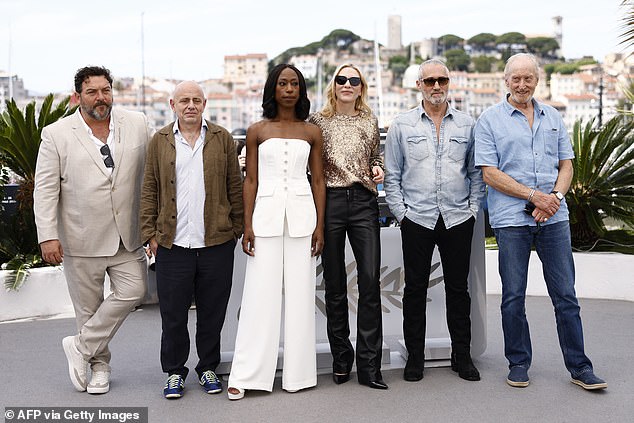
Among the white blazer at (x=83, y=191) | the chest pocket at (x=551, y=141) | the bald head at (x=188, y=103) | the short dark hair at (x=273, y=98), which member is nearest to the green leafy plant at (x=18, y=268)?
the white blazer at (x=83, y=191)

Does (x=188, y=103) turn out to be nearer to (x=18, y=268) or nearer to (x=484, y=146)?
(x=484, y=146)

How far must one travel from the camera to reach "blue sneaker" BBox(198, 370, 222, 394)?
15.9ft

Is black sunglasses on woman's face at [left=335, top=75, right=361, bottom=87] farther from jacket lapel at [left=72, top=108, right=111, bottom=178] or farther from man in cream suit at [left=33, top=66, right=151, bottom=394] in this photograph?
jacket lapel at [left=72, top=108, right=111, bottom=178]

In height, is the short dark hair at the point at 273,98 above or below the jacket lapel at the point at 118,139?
above

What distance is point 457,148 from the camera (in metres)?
4.94

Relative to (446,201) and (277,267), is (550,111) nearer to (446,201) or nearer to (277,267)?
(446,201)

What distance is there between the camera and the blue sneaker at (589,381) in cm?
479

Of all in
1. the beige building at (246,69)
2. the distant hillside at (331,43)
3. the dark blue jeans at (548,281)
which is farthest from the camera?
the beige building at (246,69)

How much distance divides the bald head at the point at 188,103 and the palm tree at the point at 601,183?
16.3ft

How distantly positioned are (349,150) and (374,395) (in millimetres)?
1375

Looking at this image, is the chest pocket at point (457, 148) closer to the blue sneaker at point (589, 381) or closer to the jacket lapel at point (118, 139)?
the blue sneaker at point (589, 381)

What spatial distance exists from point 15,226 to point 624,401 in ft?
18.6

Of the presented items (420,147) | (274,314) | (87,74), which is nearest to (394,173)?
(420,147)

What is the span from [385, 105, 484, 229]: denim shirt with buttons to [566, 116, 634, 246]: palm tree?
390 cm
